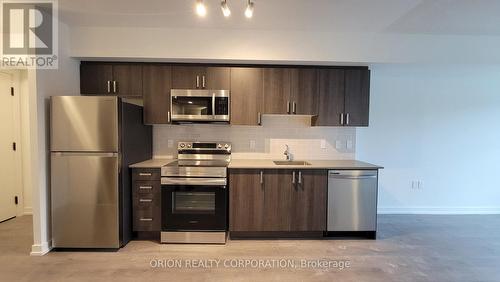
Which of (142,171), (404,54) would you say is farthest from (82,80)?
(404,54)

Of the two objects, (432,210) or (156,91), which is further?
(432,210)

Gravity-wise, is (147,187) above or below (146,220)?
above

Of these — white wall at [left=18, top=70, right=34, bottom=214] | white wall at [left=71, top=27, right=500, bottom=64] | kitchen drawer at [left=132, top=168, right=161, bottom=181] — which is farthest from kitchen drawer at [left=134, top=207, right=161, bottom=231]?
white wall at [left=18, top=70, right=34, bottom=214]

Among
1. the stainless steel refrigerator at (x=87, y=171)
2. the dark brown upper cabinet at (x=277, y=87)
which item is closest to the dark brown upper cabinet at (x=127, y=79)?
the stainless steel refrigerator at (x=87, y=171)

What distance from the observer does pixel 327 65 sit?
11.4 ft

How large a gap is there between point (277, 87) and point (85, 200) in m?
2.64

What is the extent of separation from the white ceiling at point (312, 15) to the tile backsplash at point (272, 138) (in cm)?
135

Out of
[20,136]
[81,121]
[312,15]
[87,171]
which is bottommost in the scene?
[87,171]

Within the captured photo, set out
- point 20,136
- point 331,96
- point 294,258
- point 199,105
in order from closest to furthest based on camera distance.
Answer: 1. point 294,258
2. point 199,105
3. point 331,96
4. point 20,136

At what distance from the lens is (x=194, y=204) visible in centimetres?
312

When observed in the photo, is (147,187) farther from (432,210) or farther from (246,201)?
(432,210)

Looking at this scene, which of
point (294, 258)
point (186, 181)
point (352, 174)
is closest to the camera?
point (294, 258)

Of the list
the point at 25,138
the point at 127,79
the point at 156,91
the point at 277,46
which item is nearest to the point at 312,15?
the point at 277,46

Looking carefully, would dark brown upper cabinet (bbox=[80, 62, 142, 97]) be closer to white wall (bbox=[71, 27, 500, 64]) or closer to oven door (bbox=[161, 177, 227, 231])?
white wall (bbox=[71, 27, 500, 64])
